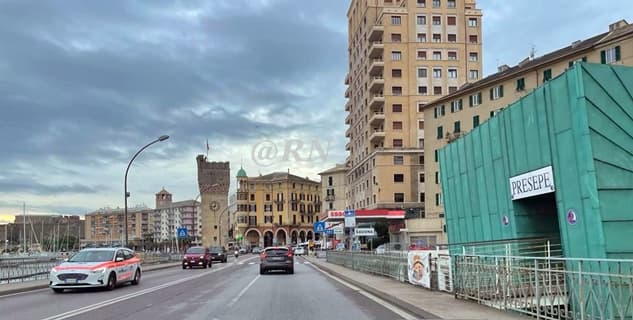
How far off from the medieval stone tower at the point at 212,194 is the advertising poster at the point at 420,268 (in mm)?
109625

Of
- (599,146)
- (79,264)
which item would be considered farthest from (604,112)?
(79,264)

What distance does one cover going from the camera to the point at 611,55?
52812 millimetres

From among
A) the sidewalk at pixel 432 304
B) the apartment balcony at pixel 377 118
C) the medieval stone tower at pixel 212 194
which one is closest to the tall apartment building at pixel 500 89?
the apartment balcony at pixel 377 118

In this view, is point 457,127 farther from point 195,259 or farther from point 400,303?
point 400,303

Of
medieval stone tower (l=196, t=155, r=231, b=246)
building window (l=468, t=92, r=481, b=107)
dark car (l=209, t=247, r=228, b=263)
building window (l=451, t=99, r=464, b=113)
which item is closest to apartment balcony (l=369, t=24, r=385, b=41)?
building window (l=451, t=99, r=464, b=113)

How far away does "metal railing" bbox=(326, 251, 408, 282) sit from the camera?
890 inches

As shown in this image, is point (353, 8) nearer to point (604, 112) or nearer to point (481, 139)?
point (481, 139)

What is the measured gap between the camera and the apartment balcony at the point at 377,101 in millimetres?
88706

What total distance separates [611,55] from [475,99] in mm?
19341

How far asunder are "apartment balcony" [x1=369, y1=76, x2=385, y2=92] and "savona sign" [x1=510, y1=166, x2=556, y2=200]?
70475 millimetres

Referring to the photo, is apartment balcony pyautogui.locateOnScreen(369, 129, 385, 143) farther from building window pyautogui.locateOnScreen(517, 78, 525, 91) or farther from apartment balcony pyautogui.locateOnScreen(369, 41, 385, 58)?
building window pyautogui.locateOnScreen(517, 78, 525, 91)

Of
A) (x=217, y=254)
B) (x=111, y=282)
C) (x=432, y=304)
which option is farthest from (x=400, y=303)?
(x=217, y=254)

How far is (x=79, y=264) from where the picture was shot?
21.1m

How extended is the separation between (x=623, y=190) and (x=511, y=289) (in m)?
4.46
